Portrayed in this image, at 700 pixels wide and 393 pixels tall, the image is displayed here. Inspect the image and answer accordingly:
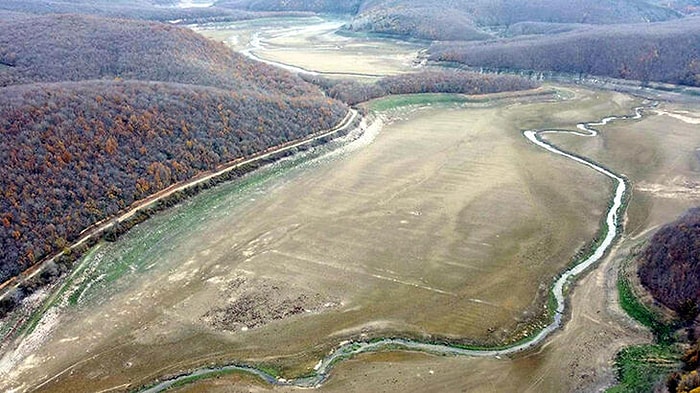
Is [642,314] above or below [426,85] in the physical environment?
below

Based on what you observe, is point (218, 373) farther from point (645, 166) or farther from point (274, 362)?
point (645, 166)

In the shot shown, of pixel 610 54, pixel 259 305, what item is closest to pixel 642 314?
pixel 259 305

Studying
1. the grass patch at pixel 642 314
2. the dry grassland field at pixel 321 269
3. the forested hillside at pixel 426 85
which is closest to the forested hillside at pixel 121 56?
the forested hillside at pixel 426 85

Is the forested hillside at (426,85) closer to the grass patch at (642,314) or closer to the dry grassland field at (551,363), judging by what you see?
the dry grassland field at (551,363)

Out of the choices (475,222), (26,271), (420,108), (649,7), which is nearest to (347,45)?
(420,108)

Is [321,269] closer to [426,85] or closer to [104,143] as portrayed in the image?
[104,143]

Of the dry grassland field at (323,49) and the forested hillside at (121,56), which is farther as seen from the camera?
the dry grassland field at (323,49)

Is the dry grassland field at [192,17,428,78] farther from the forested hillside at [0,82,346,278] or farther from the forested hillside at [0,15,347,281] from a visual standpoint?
the forested hillside at [0,82,346,278]
